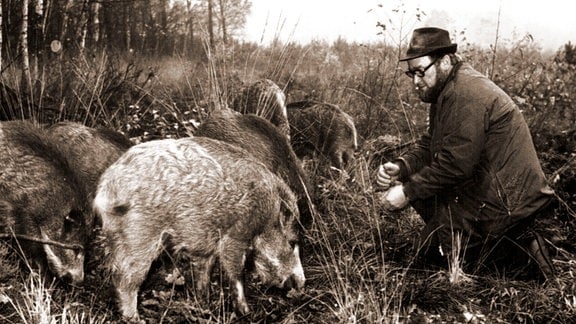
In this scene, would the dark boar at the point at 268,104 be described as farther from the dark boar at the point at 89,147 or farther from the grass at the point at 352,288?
the dark boar at the point at 89,147

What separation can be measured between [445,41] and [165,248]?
222cm

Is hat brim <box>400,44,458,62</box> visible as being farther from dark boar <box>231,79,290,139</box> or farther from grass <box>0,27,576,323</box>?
dark boar <box>231,79,290,139</box>

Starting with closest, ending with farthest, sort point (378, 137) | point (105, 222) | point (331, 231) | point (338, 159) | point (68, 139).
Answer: point (105, 222)
point (331, 231)
point (68, 139)
point (338, 159)
point (378, 137)

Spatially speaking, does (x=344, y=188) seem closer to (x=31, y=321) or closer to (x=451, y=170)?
(x=451, y=170)

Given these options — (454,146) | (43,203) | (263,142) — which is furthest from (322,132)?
(43,203)

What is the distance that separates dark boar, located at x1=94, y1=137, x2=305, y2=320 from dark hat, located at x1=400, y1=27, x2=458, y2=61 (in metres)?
1.26

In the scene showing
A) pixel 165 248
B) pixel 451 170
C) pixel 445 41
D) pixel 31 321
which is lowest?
pixel 31 321

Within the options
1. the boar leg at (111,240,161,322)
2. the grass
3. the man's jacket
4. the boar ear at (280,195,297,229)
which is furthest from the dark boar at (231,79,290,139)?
the boar leg at (111,240,161,322)

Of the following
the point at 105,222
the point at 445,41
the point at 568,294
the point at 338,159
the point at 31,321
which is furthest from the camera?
the point at 338,159

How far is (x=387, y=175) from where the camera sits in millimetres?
4570

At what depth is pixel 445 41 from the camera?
4.06 meters

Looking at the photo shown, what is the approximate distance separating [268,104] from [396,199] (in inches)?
108

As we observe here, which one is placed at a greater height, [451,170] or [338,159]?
[451,170]

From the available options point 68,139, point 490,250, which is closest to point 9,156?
point 68,139
